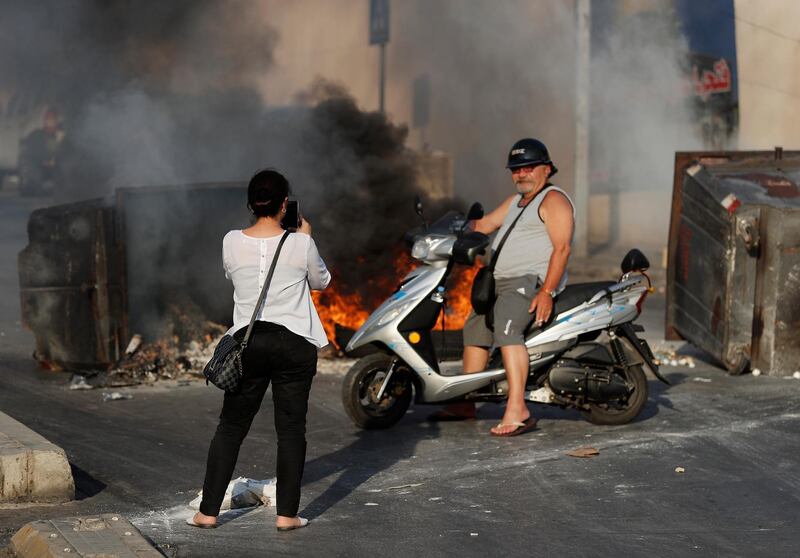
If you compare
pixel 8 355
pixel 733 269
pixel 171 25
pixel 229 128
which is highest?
pixel 171 25

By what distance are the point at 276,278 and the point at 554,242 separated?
7.62 ft

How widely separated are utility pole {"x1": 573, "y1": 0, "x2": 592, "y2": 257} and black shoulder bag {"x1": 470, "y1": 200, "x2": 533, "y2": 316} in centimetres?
960

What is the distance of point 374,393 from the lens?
720 centimetres

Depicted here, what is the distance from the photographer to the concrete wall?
613 inches

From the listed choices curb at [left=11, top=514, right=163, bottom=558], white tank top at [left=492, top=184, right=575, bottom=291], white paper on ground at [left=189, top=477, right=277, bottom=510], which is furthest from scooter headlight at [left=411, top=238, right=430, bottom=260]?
curb at [left=11, top=514, right=163, bottom=558]

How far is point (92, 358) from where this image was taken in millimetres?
8930

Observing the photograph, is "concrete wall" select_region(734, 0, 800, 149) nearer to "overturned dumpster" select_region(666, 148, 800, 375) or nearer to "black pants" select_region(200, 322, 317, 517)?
"overturned dumpster" select_region(666, 148, 800, 375)

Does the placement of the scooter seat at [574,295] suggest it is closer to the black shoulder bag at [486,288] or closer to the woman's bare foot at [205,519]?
the black shoulder bag at [486,288]

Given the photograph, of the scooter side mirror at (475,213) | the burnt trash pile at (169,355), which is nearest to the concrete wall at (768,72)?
the burnt trash pile at (169,355)

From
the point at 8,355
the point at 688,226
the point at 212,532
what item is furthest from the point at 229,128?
the point at 212,532

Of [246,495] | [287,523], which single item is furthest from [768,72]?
[287,523]

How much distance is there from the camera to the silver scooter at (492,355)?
708cm

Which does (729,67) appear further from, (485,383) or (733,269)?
(485,383)

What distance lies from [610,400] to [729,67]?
1033 centimetres
